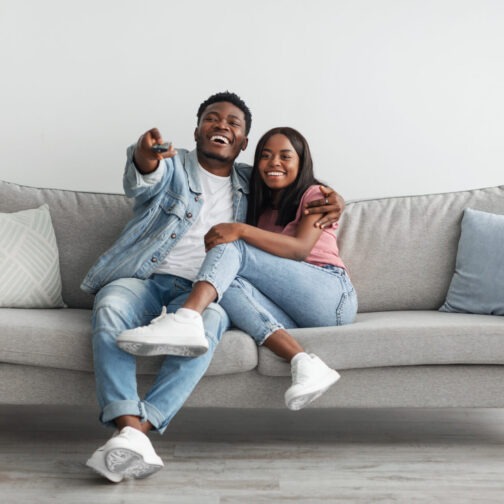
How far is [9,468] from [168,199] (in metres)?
0.98

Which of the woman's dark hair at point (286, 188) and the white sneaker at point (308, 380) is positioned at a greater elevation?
the woman's dark hair at point (286, 188)

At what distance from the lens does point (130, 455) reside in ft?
6.26

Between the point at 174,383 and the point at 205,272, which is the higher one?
the point at 205,272

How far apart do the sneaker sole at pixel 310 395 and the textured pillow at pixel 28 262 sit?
981 millimetres

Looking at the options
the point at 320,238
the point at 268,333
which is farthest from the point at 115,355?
the point at 320,238

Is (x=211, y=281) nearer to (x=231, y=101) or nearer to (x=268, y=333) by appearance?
(x=268, y=333)

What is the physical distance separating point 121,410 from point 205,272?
1.54 feet

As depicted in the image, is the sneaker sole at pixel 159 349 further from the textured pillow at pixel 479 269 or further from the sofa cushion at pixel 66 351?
the textured pillow at pixel 479 269

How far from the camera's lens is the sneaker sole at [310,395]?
208 cm

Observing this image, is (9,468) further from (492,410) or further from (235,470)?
(492,410)

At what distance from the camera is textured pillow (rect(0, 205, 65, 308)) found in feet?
8.48

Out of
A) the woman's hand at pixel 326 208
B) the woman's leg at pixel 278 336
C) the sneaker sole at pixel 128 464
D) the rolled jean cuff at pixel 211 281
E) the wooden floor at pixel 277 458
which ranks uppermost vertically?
the woman's hand at pixel 326 208

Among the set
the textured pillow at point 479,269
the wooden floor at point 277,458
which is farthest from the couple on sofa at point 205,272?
the textured pillow at point 479,269

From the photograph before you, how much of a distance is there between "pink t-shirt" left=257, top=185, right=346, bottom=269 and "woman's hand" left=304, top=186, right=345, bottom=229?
0.04 m
